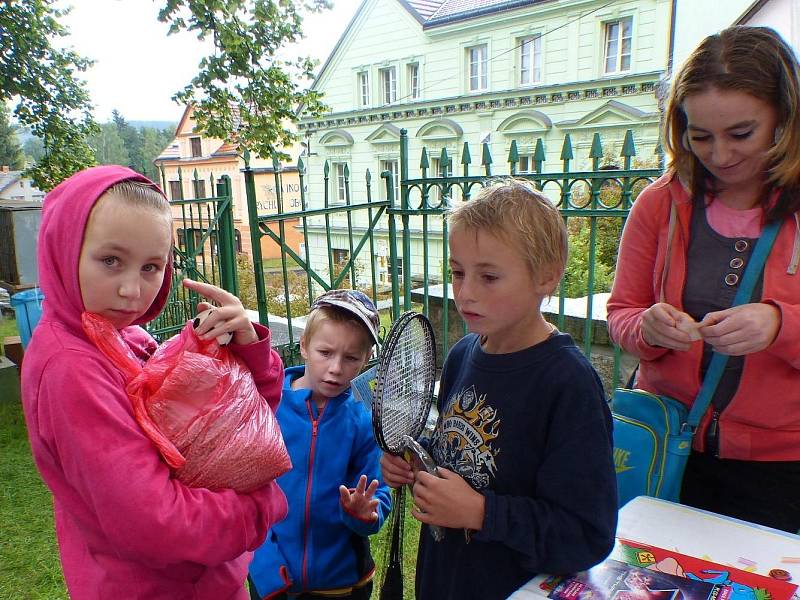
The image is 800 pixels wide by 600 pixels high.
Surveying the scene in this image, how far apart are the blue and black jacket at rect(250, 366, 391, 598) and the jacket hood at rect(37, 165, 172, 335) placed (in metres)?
0.86

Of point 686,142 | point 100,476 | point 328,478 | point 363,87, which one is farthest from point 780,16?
point 363,87

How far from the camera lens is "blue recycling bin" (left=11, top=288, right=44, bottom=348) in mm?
5883

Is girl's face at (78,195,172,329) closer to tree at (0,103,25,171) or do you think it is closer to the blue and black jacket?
the blue and black jacket

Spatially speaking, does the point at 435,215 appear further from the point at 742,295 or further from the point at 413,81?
the point at 413,81

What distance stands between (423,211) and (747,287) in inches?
104

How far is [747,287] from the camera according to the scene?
139 centimetres

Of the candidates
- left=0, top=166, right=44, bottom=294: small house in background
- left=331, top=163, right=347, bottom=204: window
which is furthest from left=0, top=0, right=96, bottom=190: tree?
left=331, top=163, right=347, bottom=204: window

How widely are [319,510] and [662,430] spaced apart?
1076 millimetres

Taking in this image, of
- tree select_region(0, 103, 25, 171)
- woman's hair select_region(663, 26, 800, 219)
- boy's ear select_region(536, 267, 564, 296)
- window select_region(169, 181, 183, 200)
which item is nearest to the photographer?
boy's ear select_region(536, 267, 564, 296)

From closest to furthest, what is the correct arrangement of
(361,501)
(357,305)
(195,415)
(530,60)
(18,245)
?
(195,415)
(361,501)
(357,305)
(18,245)
(530,60)

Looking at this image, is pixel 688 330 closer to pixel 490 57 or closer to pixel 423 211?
pixel 423 211

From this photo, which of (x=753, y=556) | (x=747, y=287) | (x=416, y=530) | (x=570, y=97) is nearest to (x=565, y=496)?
(x=753, y=556)

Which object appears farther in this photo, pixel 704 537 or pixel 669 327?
pixel 669 327

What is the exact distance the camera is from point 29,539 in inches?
137
